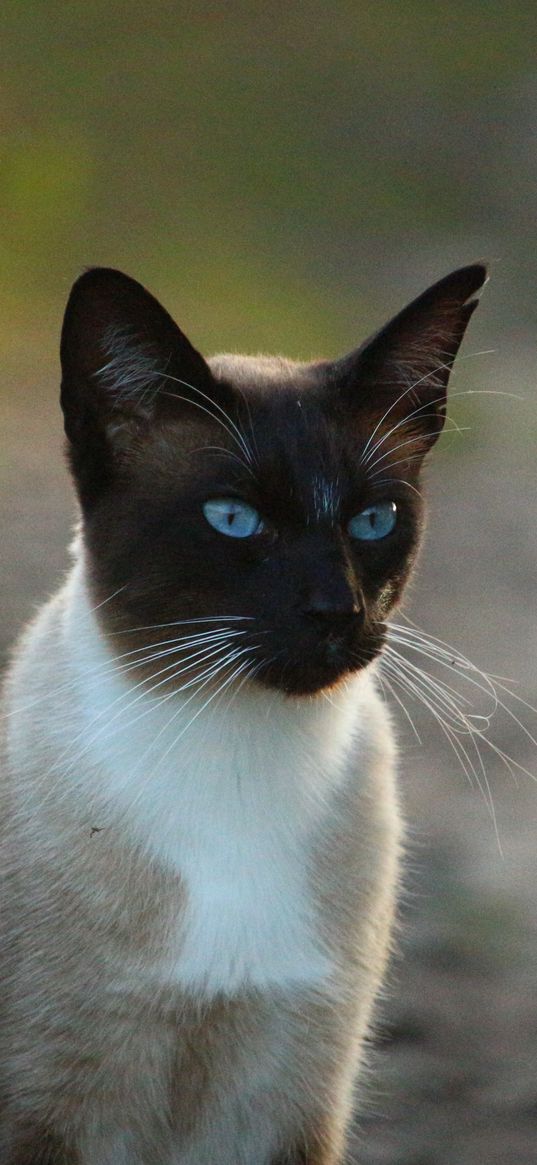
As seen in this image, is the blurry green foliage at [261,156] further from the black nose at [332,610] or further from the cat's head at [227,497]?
the black nose at [332,610]

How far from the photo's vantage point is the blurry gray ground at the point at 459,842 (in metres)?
2.00

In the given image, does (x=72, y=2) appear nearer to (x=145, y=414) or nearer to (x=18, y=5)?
(x=18, y=5)

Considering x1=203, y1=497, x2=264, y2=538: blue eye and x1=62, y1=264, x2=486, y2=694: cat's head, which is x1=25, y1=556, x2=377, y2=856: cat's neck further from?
x1=203, y1=497, x2=264, y2=538: blue eye

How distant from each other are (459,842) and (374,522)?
1161 millimetres

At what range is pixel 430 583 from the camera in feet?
10.6

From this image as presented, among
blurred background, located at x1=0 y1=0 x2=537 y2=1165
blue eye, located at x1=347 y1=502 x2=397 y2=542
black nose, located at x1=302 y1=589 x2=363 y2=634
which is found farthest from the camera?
blurred background, located at x1=0 y1=0 x2=537 y2=1165

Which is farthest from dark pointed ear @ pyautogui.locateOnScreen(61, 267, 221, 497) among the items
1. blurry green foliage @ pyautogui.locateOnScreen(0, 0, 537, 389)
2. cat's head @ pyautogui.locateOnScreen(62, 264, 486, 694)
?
blurry green foliage @ pyautogui.locateOnScreen(0, 0, 537, 389)

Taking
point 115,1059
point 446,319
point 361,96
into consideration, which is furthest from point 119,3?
point 115,1059

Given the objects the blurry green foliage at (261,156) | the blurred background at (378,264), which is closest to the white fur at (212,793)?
the blurred background at (378,264)

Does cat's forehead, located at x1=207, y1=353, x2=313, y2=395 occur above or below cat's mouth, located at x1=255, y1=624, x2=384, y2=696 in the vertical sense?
above

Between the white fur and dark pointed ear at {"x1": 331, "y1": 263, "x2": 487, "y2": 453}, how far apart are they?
290 millimetres

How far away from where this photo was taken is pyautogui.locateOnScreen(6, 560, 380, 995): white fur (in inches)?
59.7

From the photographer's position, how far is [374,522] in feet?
5.03

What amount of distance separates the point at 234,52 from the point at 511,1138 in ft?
6.29
